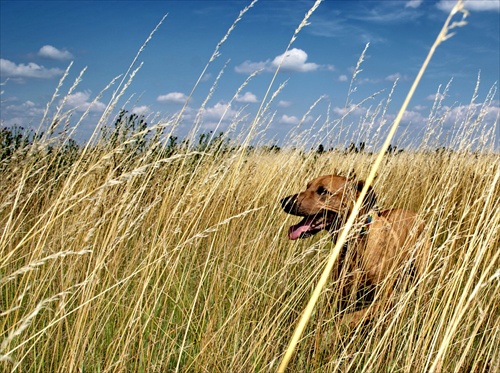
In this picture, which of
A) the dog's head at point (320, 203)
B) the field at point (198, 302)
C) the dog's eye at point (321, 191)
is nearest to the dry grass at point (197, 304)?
the field at point (198, 302)

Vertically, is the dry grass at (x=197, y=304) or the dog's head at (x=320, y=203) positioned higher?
the dog's head at (x=320, y=203)

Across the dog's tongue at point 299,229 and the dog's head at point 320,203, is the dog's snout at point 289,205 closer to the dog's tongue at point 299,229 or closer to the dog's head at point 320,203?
the dog's head at point 320,203

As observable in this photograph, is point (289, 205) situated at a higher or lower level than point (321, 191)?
lower

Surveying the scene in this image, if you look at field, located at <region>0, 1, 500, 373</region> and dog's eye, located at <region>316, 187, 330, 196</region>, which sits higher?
dog's eye, located at <region>316, 187, 330, 196</region>

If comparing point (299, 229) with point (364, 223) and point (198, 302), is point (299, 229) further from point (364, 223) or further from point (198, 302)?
point (198, 302)

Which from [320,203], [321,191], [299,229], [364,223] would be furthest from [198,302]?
[321,191]

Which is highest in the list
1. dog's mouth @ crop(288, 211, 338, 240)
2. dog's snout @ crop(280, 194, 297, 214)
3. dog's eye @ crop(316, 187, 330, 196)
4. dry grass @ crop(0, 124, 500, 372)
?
dog's eye @ crop(316, 187, 330, 196)

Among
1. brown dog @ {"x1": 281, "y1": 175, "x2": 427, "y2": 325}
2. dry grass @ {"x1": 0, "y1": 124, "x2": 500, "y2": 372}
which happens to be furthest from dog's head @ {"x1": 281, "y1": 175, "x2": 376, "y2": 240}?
dry grass @ {"x1": 0, "y1": 124, "x2": 500, "y2": 372}

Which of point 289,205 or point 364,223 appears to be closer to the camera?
point 364,223

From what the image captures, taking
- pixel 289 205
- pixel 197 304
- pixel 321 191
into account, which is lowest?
pixel 197 304

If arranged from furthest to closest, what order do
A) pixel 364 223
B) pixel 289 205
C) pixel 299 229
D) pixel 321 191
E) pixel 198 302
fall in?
pixel 321 191
pixel 289 205
pixel 299 229
pixel 364 223
pixel 198 302

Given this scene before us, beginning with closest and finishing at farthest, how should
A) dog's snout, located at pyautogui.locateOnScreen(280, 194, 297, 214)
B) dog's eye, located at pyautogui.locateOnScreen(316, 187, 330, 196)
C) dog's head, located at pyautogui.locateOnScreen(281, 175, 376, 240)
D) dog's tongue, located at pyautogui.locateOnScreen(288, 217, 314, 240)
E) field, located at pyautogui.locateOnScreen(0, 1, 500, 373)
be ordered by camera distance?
1. field, located at pyautogui.locateOnScreen(0, 1, 500, 373)
2. dog's tongue, located at pyautogui.locateOnScreen(288, 217, 314, 240)
3. dog's head, located at pyautogui.locateOnScreen(281, 175, 376, 240)
4. dog's snout, located at pyautogui.locateOnScreen(280, 194, 297, 214)
5. dog's eye, located at pyautogui.locateOnScreen(316, 187, 330, 196)

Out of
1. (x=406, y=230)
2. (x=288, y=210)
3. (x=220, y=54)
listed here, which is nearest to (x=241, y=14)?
(x=220, y=54)

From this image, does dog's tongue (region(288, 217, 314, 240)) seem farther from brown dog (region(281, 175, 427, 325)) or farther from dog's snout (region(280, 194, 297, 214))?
dog's snout (region(280, 194, 297, 214))
